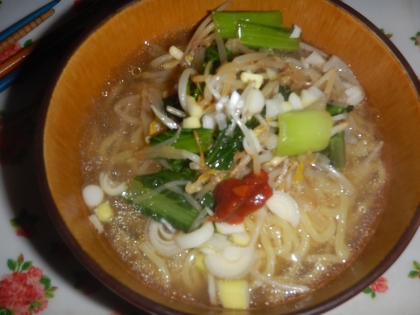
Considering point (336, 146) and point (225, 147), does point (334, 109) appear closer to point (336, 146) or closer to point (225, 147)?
point (336, 146)

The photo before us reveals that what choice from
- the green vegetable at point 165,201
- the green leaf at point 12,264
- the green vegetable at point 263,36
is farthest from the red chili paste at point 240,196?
the green leaf at point 12,264

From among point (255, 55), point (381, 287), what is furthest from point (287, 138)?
point (381, 287)

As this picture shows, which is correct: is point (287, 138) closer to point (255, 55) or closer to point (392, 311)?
point (255, 55)

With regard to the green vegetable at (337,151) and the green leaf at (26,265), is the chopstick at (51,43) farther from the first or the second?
the green vegetable at (337,151)

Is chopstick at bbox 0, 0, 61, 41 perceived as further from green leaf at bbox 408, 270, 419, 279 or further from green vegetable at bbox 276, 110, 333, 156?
green leaf at bbox 408, 270, 419, 279

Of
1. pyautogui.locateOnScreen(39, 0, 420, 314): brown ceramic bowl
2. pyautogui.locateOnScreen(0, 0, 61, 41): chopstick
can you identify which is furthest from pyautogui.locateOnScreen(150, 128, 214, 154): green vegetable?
pyautogui.locateOnScreen(0, 0, 61, 41): chopstick

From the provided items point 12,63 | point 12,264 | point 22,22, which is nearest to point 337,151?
point 12,264
